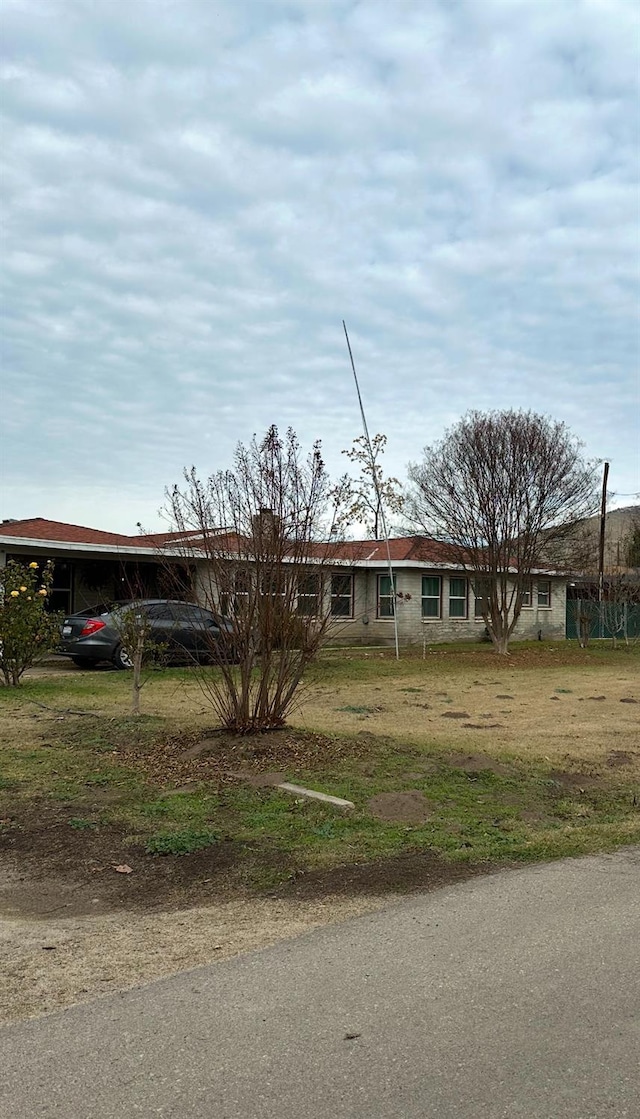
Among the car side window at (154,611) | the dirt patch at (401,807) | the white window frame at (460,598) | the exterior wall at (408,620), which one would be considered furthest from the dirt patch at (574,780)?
the white window frame at (460,598)

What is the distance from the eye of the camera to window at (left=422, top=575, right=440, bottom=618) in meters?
29.6

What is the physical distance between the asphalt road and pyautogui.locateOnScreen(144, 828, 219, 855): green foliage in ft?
5.50

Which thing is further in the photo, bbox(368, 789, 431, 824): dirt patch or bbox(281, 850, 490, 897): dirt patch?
bbox(368, 789, 431, 824): dirt patch

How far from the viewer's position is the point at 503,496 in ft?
74.1

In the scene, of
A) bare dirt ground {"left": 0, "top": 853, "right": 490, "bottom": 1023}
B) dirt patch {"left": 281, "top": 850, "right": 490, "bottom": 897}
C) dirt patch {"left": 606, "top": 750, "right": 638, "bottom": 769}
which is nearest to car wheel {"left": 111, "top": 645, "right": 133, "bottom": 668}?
dirt patch {"left": 606, "top": 750, "right": 638, "bottom": 769}

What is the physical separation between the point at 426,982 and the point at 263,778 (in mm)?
3796

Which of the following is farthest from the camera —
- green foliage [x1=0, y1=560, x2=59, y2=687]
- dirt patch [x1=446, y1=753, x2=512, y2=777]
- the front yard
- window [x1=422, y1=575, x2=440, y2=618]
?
window [x1=422, y1=575, x2=440, y2=618]

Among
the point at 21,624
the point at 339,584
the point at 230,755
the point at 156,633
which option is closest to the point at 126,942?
the point at 230,755

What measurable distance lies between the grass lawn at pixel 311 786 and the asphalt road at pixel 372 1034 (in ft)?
3.57

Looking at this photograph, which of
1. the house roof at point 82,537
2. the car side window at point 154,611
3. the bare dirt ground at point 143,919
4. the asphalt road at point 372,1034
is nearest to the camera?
the asphalt road at point 372,1034

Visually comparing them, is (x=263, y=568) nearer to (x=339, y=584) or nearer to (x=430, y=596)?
(x=339, y=584)

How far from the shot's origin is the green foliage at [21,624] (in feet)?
45.6

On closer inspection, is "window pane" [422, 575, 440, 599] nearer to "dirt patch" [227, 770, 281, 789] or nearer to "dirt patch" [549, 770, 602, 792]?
"dirt patch" [549, 770, 602, 792]

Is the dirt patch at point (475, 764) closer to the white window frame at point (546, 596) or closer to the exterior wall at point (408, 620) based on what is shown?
the exterior wall at point (408, 620)
